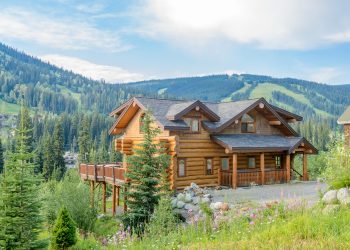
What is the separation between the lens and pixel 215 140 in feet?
89.2

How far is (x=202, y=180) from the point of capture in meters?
27.0

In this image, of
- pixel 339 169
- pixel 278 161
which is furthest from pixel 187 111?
pixel 339 169

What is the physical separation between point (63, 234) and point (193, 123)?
13244mm

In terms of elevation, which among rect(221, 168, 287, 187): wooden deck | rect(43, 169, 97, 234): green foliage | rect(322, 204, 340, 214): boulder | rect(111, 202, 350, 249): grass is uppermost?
rect(322, 204, 340, 214): boulder

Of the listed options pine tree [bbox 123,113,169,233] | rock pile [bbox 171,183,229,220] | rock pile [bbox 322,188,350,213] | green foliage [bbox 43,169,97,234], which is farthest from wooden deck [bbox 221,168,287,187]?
rock pile [bbox 322,188,350,213]


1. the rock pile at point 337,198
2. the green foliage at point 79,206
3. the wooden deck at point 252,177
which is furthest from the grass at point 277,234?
the wooden deck at point 252,177

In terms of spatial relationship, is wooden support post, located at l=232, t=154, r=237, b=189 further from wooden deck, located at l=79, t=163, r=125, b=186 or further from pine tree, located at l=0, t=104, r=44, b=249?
pine tree, located at l=0, t=104, r=44, b=249

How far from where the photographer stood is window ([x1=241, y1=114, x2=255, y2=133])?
30.3 m

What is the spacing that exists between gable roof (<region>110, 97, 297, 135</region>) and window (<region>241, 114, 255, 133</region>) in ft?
3.60

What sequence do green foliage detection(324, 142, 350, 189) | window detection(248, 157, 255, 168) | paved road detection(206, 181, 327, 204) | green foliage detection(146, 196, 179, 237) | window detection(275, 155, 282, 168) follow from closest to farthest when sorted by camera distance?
green foliage detection(146, 196, 179, 237) < green foliage detection(324, 142, 350, 189) < paved road detection(206, 181, 327, 204) < window detection(248, 157, 255, 168) < window detection(275, 155, 282, 168)

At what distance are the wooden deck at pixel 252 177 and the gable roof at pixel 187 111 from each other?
11.3 feet

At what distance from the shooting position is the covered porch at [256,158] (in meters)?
26.8

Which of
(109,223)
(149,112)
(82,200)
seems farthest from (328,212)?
(109,223)

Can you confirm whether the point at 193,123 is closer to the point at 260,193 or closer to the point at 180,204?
the point at 260,193
